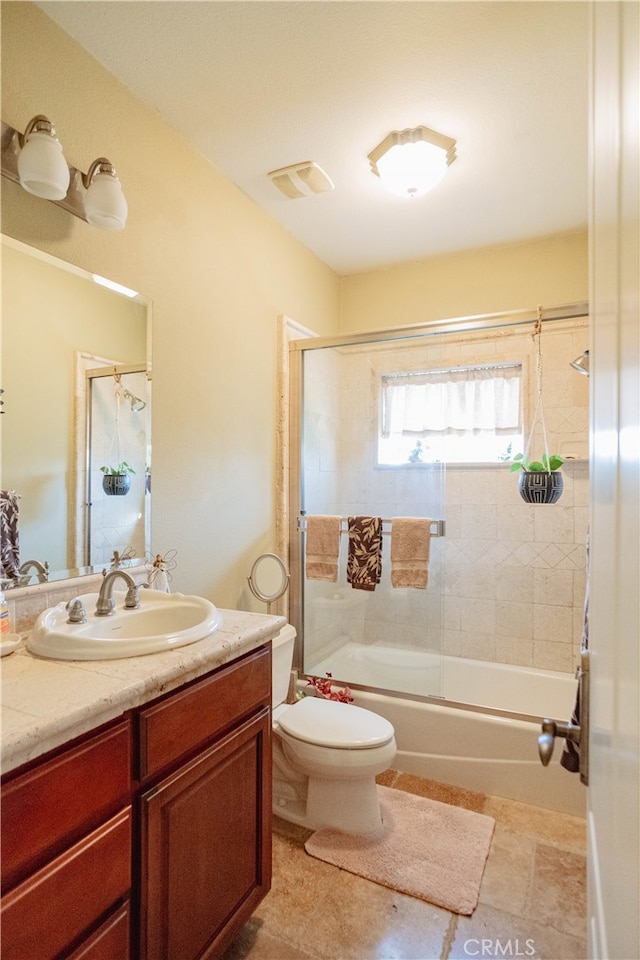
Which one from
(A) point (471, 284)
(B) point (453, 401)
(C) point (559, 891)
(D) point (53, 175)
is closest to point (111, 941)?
(C) point (559, 891)

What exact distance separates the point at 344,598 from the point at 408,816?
103cm

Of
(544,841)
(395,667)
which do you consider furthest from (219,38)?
(544,841)

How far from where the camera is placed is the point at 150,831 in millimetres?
1057

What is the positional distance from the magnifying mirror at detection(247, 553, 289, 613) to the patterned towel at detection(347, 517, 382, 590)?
0.35 metres

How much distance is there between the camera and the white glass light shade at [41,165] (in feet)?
4.11

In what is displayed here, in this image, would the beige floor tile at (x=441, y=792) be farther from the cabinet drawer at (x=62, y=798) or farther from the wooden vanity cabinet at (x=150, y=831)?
the cabinet drawer at (x=62, y=798)

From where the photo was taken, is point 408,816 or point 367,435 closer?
point 408,816

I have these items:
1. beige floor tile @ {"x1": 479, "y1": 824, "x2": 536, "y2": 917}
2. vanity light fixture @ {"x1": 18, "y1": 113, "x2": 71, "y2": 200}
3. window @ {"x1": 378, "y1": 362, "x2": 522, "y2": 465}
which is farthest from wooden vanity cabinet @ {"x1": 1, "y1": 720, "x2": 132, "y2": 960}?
window @ {"x1": 378, "y1": 362, "x2": 522, "y2": 465}

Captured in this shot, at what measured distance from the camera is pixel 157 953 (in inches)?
41.8

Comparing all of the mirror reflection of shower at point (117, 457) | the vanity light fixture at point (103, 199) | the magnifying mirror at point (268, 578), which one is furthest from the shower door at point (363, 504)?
the vanity light fixture at point (103, 199)

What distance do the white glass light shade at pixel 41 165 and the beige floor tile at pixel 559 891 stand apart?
2490 millimetres

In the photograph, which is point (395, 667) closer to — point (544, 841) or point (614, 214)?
point (544, 841)

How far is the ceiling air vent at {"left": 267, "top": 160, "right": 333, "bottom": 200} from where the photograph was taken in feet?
6.97

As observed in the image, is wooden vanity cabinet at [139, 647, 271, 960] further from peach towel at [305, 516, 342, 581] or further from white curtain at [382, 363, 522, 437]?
white curtain at [382, 363, 522, 437]
